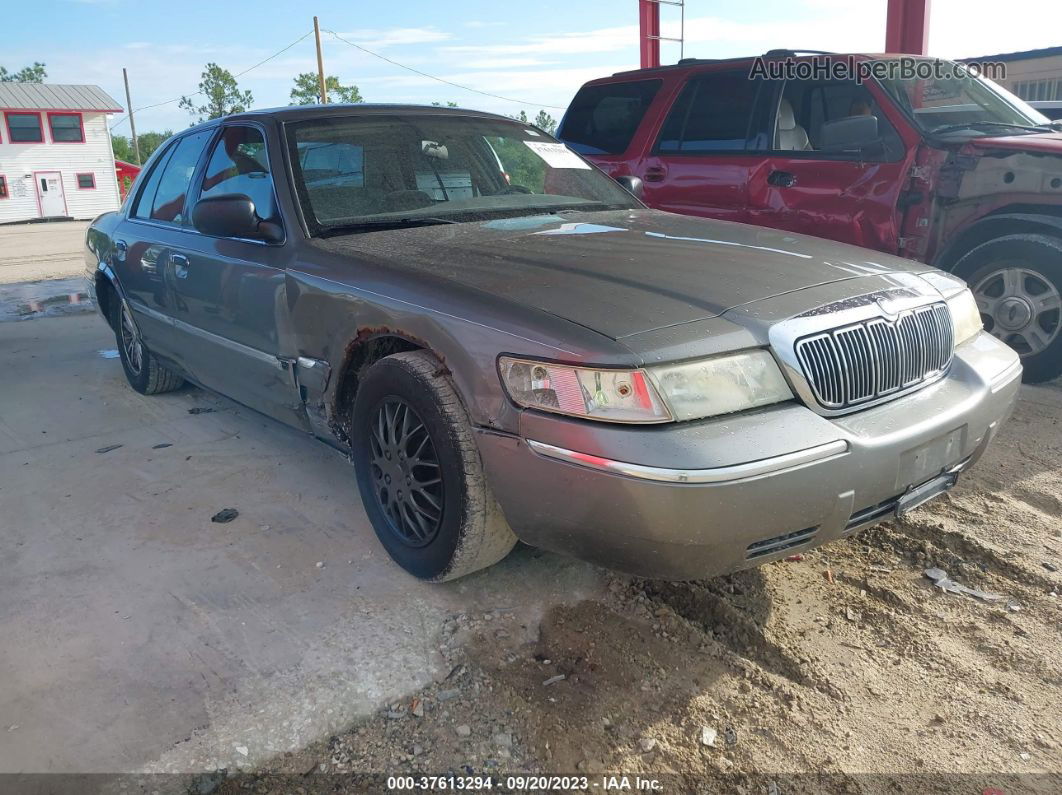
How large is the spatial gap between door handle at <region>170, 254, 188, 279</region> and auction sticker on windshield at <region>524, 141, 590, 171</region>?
1712mm

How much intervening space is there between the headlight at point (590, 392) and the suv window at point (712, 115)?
158 inches

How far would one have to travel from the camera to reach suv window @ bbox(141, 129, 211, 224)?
424 cm

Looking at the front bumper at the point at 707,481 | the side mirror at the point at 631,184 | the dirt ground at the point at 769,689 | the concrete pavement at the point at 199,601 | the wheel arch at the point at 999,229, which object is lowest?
the dirt ground at the point at 769,689

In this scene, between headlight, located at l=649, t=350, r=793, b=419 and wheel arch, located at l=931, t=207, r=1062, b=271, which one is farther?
wheel arch, located at l=931, t=207, r=1062, b=271

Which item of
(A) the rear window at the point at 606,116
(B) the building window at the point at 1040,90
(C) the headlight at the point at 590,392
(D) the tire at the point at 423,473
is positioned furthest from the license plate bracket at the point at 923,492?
(B) the building window at the point at 1040,90

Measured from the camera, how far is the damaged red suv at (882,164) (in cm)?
475

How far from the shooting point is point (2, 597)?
290cm

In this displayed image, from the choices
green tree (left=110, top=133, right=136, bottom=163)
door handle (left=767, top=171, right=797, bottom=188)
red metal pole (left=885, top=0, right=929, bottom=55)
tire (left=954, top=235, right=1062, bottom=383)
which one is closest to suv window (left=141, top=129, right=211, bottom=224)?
door handle (left=767, top=171, right=797, bottom=188)

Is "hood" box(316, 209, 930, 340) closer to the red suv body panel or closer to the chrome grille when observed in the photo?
the chrome grille

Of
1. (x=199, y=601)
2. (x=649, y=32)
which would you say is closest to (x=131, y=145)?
(x=649, y=32)

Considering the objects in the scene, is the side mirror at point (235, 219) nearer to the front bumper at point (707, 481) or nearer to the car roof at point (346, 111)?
A: the car roof at point (346, 111)

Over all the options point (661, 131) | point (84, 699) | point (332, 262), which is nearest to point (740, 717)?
point (84, 699)

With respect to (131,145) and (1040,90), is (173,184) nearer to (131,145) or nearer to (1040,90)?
(1040,90)

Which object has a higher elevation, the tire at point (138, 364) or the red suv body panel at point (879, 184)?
the red suv body panel at point (879, 184)
